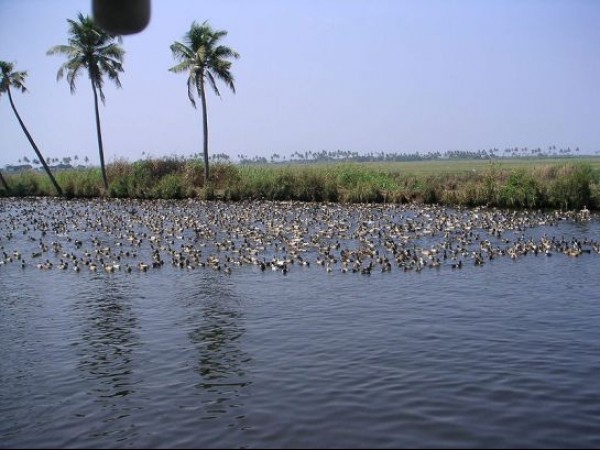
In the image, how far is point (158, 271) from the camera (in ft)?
65.9

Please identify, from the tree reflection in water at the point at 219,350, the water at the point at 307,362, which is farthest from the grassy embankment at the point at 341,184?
the tree reflection in water at the point at 219,350

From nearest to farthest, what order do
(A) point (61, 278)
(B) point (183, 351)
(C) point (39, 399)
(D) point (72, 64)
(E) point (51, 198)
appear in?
1. (C) point (39, 399)
2. (B) point (183, 351)
3. (A) point (61, 278)
4. (D) point (72, 64)
5. (E) point (51, 198)

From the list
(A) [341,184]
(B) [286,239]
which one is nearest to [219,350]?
(B) [286,239]

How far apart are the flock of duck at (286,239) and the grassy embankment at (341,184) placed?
2.61m

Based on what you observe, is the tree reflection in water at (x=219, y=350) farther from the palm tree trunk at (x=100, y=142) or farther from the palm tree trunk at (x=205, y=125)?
the palm tree trunk at (x=100, y=142)

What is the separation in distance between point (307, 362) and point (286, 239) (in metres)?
15.2

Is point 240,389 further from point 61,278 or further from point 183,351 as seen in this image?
point 61,278

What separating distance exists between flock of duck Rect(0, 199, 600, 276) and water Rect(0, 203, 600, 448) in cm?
259

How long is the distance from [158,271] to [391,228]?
11.6 metres

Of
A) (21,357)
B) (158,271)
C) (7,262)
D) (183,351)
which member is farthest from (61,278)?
(183,351)

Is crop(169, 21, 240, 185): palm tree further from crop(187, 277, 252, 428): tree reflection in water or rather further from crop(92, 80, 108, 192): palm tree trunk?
crop(187, 277, 252, 428): tree reflection in water

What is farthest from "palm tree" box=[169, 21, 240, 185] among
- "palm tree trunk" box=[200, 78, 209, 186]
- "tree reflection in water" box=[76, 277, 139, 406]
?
"tree reflection in water" box=[76, 277, 139, 406]

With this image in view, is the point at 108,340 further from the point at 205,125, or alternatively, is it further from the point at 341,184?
the point at 205,125

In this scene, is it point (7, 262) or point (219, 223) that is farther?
point (219, 223)
